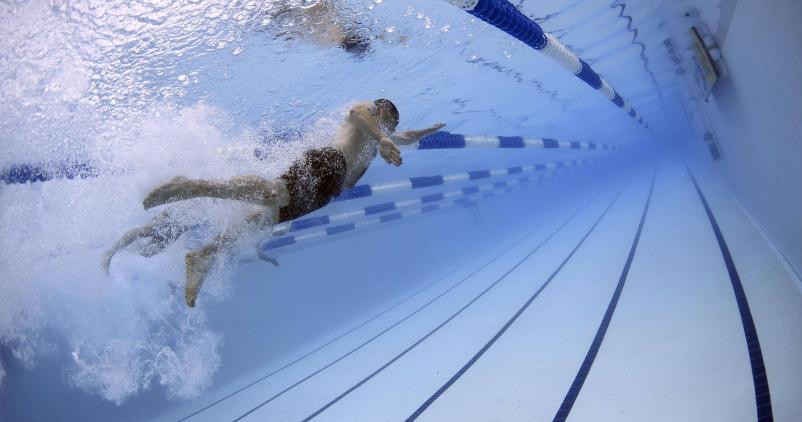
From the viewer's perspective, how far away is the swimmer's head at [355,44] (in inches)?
184

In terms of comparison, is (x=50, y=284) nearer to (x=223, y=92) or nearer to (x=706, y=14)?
(x=223, y=92)

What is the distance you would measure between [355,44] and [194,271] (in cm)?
301

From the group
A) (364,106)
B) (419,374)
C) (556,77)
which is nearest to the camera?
(364,106)

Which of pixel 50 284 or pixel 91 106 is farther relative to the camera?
pixel 50 284

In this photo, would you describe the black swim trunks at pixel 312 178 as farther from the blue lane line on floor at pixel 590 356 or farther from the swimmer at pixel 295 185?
the blue lane line on floor at pixel 590 356

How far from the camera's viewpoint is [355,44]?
480cm

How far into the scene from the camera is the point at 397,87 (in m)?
6.07

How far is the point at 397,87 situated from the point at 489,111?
2809mm

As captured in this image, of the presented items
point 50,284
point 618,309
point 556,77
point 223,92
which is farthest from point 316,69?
point 556,77

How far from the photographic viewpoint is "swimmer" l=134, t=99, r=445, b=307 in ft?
8.98

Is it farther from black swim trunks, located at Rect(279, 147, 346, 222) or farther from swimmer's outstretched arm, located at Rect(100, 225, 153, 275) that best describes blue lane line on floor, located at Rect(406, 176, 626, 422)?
swimmer's outstretched arm, located at Rect(100, 225, 153, 275)

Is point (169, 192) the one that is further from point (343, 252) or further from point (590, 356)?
point (343, 252)

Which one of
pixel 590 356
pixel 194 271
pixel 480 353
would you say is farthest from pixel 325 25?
pixel 590 356

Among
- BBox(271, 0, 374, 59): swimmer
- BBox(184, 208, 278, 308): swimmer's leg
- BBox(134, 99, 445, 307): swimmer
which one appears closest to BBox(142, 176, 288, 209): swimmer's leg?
BBox(134, 99, 445, 307): swimmer
